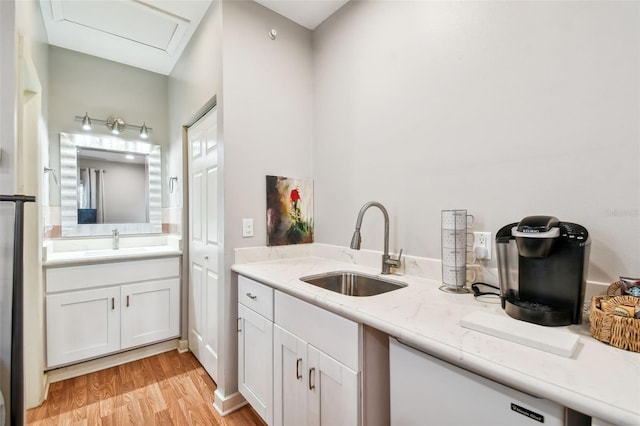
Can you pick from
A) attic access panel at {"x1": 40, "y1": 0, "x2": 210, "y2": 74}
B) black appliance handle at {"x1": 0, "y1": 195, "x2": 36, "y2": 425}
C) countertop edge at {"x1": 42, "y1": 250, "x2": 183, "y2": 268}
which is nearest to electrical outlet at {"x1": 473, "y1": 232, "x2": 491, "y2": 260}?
black appliance handle at {"x1": 0, "y1": 195, "x2": 36, "y2": 425}

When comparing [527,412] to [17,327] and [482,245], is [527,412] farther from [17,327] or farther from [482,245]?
[17,327]

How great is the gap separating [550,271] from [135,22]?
113 inches

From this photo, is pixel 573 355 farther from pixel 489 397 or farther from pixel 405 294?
pixel 405 294

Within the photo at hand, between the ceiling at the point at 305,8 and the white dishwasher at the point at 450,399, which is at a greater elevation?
the ceiling at the point at 305,8

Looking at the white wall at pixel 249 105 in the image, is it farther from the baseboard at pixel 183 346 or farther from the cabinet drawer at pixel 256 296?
the baseboard at pixel 183 346

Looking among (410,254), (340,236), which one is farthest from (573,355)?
(340,236)

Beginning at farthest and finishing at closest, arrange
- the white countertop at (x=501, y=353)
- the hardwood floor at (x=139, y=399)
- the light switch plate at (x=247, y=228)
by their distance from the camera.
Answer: the light switch plate at (x=247, y=228) → the hardwood floor at (x=139, y=399) → the white countertop at (x=501, y=353)

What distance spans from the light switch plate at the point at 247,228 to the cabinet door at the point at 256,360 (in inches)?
16.9

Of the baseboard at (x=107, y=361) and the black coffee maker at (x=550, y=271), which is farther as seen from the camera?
the baseboard at (x=107, y=361)

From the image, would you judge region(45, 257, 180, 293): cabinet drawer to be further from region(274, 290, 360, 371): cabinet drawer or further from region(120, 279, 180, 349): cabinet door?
region(274, 290, 360, 371): cabinet drawer

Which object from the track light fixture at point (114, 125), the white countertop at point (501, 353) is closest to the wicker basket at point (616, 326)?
the white countertop at point (501, 353)

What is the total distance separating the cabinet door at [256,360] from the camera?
1434mm

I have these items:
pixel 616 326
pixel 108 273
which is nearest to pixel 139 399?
pixel 108 273

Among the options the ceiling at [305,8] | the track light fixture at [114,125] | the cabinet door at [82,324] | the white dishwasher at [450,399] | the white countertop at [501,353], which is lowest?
the cabinet door at [82,324]
